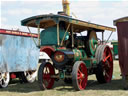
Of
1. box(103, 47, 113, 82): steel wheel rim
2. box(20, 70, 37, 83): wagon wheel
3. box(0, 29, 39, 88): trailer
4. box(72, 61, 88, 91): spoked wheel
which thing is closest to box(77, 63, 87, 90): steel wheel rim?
box(72, 61, 88, 91): spoked wheel

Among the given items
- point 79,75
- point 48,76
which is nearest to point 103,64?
point 79,75

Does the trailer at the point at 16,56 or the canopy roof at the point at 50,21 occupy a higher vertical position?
the canopy roof at the point at 50,21

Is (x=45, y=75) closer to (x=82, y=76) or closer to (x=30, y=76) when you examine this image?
(x=82, y=76)

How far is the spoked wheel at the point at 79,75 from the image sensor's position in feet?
25.6

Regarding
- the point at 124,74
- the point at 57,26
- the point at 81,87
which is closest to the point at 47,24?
the point at 57,26

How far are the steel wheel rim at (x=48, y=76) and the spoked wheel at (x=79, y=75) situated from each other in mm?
1134

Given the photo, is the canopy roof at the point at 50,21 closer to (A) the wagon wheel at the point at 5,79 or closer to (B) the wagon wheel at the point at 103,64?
(B) the wagon wheel at the point at 103,64

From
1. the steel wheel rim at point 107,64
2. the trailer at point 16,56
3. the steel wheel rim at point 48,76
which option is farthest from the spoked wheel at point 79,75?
the trailer at point 16,56

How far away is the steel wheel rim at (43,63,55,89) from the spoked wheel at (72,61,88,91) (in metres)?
1.13

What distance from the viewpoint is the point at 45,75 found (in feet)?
28.9

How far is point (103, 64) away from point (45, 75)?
2.51m

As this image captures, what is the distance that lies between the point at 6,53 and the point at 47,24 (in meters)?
2.16

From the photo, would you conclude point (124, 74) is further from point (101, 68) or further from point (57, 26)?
point (57, 26)

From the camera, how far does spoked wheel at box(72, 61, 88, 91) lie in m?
7.82
